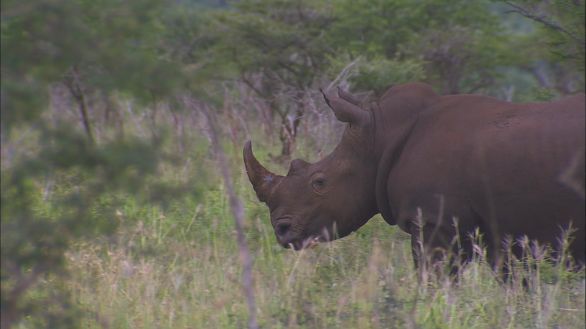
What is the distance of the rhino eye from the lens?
19.6 feet

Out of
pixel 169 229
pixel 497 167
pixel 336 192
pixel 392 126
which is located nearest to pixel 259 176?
pixel 336 192

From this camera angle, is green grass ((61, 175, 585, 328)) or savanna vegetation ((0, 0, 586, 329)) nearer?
savanna vegetation ((0, 0, 586, 329))

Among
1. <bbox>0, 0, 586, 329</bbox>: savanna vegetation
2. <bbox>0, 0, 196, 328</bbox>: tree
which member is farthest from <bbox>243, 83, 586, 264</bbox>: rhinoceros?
<bbox>0, 0, 196, 328</bbox>: tree

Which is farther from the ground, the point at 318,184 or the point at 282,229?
the point at 318,184

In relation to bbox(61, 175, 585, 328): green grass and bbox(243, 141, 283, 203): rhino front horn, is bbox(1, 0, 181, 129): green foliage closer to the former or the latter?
bbox(61, 175, 585, 328): green grass

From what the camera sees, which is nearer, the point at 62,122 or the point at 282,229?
the point at 62,122

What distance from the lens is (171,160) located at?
12.8ft

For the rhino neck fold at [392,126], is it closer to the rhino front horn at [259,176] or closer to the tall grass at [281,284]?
the tall grass at [281,284]

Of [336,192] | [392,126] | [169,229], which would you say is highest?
[392,126]

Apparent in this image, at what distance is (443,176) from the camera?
17.5ft

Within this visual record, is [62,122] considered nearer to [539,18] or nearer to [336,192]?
[336,192]

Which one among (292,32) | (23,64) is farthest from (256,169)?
(292,32)

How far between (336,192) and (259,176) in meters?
0.54

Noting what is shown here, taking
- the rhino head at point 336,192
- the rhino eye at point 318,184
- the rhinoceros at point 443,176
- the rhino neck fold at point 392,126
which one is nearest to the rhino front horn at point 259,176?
the rhinoceros at point 443,176
